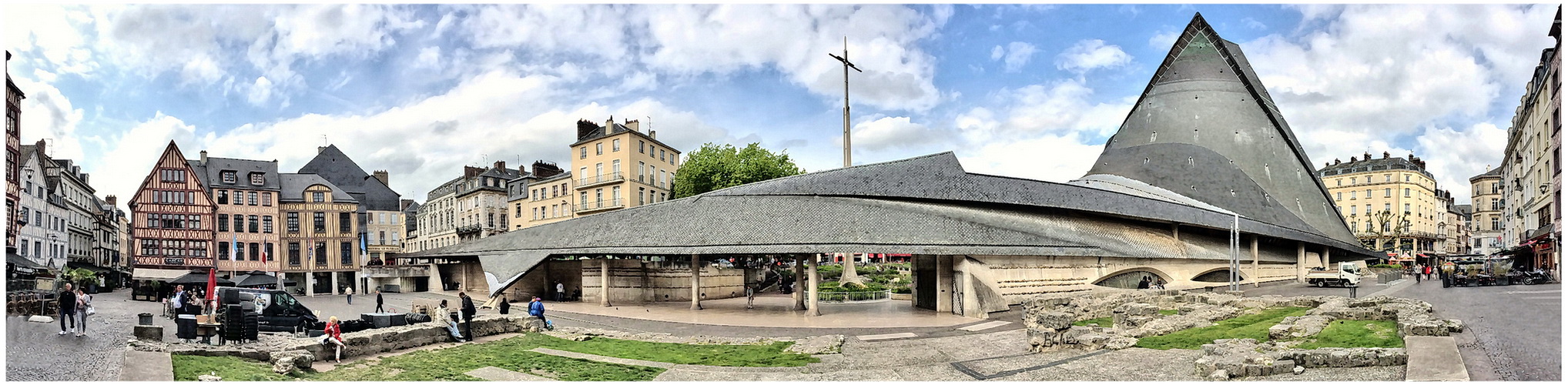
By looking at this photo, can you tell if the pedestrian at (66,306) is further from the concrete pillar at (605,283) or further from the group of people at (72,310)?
the concrete pillar at (605,283)

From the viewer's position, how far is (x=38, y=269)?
1535 inches

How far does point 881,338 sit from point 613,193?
5062 centimetres

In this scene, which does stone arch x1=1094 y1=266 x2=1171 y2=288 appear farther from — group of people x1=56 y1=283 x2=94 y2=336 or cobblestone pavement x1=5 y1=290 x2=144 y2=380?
group of people x1=56 y1=283 x2=94 y2=336

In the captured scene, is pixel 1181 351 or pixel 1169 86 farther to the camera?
pixel 1169 86

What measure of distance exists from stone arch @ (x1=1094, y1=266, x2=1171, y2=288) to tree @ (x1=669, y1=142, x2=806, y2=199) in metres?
31.9

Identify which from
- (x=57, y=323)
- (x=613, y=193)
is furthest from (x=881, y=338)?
(x=613, y=193)

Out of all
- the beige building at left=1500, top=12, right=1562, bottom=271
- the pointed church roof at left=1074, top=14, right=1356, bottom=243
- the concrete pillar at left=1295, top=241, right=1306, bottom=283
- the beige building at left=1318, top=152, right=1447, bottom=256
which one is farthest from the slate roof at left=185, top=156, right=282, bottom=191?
the beige building at left=1318, top=152, right=1447, bottom=256

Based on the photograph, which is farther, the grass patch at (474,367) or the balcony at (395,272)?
the balcony at (395,272)

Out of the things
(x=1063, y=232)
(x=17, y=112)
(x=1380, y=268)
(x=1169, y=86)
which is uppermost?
(x=1169, y=86)

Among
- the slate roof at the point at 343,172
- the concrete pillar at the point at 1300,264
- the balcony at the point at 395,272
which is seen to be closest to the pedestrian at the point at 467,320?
the balcony at the point at 395,272

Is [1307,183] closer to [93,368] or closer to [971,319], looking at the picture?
[971,319]

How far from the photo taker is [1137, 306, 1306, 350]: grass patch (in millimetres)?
19438

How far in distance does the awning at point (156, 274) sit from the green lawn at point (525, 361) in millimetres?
42203

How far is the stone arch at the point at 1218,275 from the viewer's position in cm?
4694
